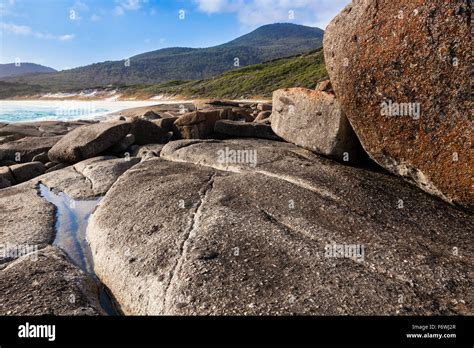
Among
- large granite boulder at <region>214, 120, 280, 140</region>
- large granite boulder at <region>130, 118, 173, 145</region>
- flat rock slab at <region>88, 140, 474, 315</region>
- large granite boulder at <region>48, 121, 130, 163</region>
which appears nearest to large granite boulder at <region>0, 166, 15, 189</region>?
large granite boulder at <region>48, 121, 130, 163</region>

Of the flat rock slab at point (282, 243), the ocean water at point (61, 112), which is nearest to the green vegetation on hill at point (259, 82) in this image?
the ocean water at point (61, 112)

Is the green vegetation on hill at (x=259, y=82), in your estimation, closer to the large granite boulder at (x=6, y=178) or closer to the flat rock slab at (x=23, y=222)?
the large granite boulder at (x=6, y=178)

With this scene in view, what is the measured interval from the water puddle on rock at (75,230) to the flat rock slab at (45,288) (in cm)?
49

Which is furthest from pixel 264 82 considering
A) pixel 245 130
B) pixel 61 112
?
pixel 245 130

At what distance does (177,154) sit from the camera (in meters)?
13.7

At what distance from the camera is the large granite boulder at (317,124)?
10.5 metres

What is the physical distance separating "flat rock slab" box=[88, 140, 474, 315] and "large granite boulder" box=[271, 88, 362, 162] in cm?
56

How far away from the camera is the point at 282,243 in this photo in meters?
6.94

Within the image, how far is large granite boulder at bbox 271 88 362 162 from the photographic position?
10.5m

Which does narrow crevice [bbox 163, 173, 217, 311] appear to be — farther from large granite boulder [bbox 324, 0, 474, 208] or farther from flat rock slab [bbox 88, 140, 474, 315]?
large granite boulder [bbox 324, 0, 474, 208]

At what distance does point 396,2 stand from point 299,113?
4687mm

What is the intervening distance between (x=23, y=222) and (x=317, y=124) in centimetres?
884

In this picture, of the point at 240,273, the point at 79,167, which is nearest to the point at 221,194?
the point at 240,273

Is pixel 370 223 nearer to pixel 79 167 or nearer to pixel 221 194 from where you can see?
pixel 221 194
